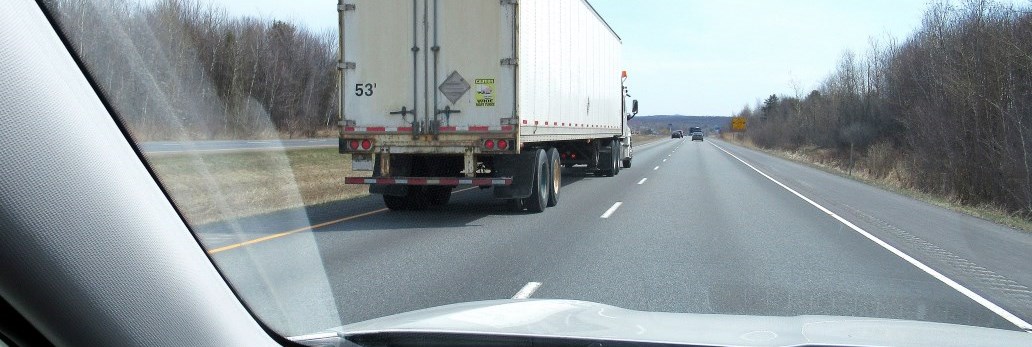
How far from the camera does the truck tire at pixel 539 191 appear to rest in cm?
1330

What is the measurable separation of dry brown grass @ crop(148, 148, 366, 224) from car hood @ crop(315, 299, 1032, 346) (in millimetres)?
925

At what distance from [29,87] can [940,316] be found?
20.0 feet

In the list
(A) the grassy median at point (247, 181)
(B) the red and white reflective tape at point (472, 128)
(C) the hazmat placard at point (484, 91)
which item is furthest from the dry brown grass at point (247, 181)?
(C) the hazmat placard at point (484, 91)

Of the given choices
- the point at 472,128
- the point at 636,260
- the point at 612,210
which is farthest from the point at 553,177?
the point at 636,260

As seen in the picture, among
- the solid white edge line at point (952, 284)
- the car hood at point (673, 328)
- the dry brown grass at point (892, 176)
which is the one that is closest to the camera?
the car hood at point (673, 328)

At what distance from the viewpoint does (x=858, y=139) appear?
47250 mm

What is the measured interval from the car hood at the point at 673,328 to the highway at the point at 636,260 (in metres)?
0.68

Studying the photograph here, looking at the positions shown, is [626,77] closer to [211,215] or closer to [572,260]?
[572,260]

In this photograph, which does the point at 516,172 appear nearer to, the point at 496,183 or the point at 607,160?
the point at 496,183

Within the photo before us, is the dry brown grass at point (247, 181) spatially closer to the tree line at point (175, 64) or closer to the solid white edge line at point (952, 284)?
the tree line at point (175, 64)

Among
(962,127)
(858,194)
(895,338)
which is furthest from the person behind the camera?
(962,127)

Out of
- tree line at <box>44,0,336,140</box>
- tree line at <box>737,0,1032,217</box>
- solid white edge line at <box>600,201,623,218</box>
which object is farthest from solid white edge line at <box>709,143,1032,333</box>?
tree line at <box>737,0,1032,217</box>

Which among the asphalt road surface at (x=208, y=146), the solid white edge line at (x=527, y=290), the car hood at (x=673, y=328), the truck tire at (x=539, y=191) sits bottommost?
the solid white edge line at (x=527, y=290)

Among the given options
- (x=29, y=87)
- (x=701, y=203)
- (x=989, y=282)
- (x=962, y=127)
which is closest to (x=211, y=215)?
(x=29, y=87)
